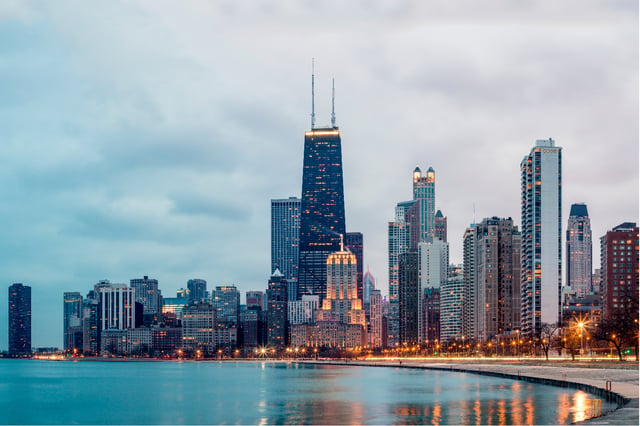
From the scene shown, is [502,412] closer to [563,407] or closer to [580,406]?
[563,407]

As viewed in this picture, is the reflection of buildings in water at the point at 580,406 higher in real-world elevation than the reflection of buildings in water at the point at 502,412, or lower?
higher

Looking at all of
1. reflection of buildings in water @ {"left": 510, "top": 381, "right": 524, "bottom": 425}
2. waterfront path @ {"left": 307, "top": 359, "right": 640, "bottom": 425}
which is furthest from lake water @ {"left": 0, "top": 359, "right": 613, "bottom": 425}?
waterfront path @ {"left": 307, "top": 359, "right": 640, "bottom": 425}

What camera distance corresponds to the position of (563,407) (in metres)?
76.0

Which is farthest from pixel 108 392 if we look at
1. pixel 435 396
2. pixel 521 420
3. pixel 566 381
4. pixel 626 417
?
pixel 626 417

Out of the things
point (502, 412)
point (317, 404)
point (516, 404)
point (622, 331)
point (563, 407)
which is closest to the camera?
point (563, 407)

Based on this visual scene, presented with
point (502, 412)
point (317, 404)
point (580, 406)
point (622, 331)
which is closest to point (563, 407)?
point (580, 406)

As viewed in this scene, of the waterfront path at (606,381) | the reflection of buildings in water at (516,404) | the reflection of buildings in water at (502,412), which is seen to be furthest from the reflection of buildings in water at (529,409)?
the waterfront path at (606,381)

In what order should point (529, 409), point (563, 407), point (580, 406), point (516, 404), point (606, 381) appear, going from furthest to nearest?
1. point (516, 404)
2. point (606, 381)
3. point (529, 409)
4. point (563, 407)
5. point (580, 406)

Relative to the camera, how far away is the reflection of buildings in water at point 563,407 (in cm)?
6712

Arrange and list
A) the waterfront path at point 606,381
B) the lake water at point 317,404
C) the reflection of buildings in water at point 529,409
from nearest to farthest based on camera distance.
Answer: the waterfront path at point 606,381
the reflection of buildings in water at point 529,409
the lake water at point 317,404

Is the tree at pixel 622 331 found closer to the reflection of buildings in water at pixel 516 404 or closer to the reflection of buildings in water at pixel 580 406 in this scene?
the reflection of buildings in water at pixel 516 404

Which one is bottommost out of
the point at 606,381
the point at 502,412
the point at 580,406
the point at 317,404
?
the point at 317,404

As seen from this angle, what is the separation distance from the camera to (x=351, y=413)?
3278 inches

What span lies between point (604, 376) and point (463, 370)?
59460mm
